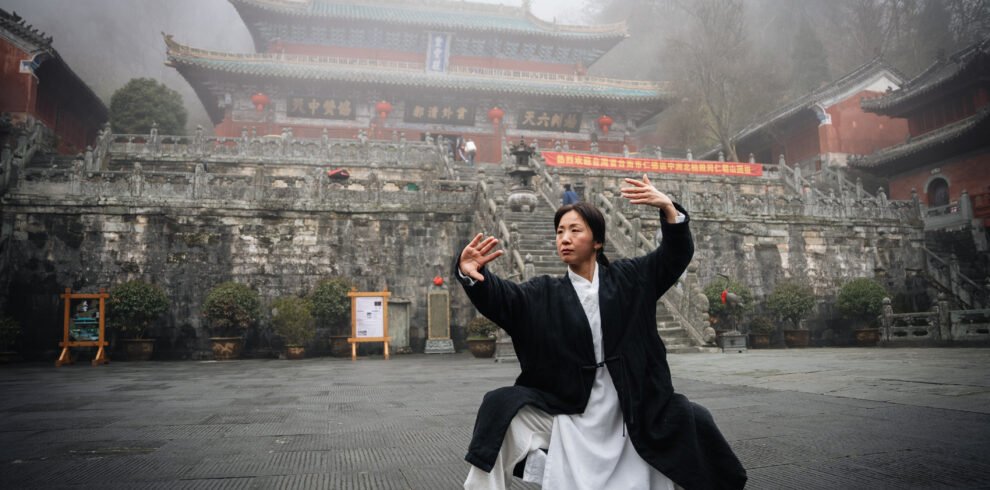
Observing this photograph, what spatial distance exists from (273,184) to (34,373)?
7.69 meters

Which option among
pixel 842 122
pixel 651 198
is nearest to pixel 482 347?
pixel 651 198

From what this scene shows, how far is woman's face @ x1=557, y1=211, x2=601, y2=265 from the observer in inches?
97.9

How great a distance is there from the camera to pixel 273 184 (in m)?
16.5

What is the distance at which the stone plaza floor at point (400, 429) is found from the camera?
304 cm

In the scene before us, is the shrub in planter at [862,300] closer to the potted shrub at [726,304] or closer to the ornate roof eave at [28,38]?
the potted shrub at [726,304]

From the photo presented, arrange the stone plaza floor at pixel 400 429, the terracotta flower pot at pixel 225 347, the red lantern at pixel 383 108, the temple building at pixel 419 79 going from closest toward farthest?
the stone plaza floor at pixel 400 429
the terracotta flower pot at pixel 225 347
the temple building at pixel 419 79
the red lantern at pixel 383 108

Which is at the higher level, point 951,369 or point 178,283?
point 178,283

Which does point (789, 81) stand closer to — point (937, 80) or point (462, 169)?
point (937, 80)

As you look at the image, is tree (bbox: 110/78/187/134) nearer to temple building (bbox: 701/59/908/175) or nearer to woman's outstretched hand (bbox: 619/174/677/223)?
woman's outstretched hand (bbox: 619/174/677/223)

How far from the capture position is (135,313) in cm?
1297

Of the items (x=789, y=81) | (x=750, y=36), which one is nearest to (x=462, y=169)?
(x=789, y=81)

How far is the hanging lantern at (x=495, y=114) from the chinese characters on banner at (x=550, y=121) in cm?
105

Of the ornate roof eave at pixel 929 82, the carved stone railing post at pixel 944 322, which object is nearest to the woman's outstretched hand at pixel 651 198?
the carved stone railing post at pixel 944 322

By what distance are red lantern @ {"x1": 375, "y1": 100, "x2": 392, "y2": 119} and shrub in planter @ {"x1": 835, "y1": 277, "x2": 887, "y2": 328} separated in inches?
760
